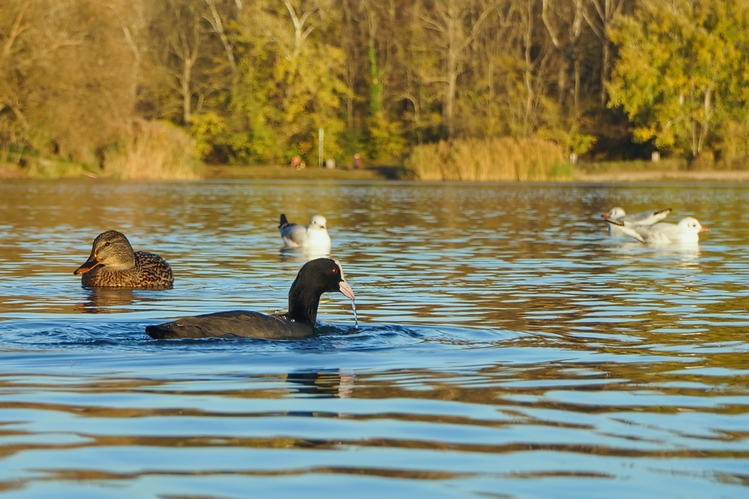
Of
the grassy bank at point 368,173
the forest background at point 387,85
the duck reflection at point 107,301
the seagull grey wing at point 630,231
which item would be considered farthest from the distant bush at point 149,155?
the duck reflection at point 107,301

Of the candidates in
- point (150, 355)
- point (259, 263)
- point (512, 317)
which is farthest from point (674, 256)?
point (150, 355)

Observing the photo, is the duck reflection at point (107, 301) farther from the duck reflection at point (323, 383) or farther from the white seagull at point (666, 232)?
the white seagull at point (666, 232)

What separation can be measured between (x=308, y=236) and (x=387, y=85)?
5895cm

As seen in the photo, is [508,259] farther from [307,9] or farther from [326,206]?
[307,9]

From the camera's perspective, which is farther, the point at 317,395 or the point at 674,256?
the point at 674,256

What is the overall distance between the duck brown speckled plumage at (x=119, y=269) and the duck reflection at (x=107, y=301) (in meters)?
0.16

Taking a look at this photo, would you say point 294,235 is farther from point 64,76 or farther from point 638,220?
point 64,76

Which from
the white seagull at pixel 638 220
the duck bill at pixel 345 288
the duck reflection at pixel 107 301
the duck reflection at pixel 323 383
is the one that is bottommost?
the duck reflection at pixel 107 301

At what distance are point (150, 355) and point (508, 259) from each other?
10664mm

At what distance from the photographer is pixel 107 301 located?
1330 cm

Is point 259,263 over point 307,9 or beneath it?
beneath

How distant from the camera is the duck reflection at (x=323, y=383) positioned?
779cm

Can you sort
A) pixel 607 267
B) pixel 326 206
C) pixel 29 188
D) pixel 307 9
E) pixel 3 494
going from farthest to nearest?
pixel 307 9 → pixel 29 188 → pixel 326 206 → pixel 607 267 → pixel 3 494

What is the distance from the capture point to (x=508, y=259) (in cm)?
→ 1927
